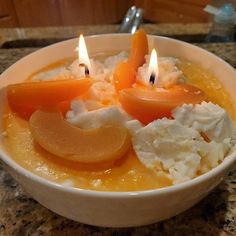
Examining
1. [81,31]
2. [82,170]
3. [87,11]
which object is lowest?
[87,11]

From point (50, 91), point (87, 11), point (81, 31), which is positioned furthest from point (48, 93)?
point (87, 11)

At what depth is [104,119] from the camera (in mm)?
477

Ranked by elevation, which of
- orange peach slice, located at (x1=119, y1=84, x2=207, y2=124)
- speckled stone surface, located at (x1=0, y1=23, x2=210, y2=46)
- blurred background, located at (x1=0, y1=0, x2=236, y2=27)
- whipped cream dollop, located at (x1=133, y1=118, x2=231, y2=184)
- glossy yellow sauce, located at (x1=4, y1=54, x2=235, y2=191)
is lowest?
blurred background, located at (x1=0, y1=0, x2=236, y2=27)

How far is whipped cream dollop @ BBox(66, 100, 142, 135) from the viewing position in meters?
0.47

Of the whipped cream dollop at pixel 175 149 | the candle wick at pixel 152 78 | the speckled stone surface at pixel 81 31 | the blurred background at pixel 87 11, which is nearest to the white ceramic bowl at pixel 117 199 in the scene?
the whipped cream dollop at pixel 175 149

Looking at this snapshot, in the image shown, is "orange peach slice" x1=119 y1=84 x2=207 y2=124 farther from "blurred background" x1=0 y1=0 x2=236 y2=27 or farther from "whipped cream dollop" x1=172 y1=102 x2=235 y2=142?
"blurred background" x1=0 y1=0 x2=236 y2=27

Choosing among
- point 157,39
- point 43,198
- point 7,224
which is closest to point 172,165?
point 43,198

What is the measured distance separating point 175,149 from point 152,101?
82 millimetres

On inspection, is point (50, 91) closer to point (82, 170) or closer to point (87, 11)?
point (82, 170)

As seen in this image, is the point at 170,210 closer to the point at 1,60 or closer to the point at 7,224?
the point at 7,224

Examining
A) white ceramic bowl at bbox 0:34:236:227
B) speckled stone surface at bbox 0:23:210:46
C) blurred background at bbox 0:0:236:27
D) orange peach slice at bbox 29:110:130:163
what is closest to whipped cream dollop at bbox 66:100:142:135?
orange peach slice at bbox 29:110:130:163

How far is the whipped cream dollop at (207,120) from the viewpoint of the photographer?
47cm

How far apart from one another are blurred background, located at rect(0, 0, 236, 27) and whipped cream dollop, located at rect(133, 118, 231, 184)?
6.81 feet

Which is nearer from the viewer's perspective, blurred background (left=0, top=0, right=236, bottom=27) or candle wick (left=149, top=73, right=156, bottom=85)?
candle wick (left=149, top=73, right=156, bottom=85)
